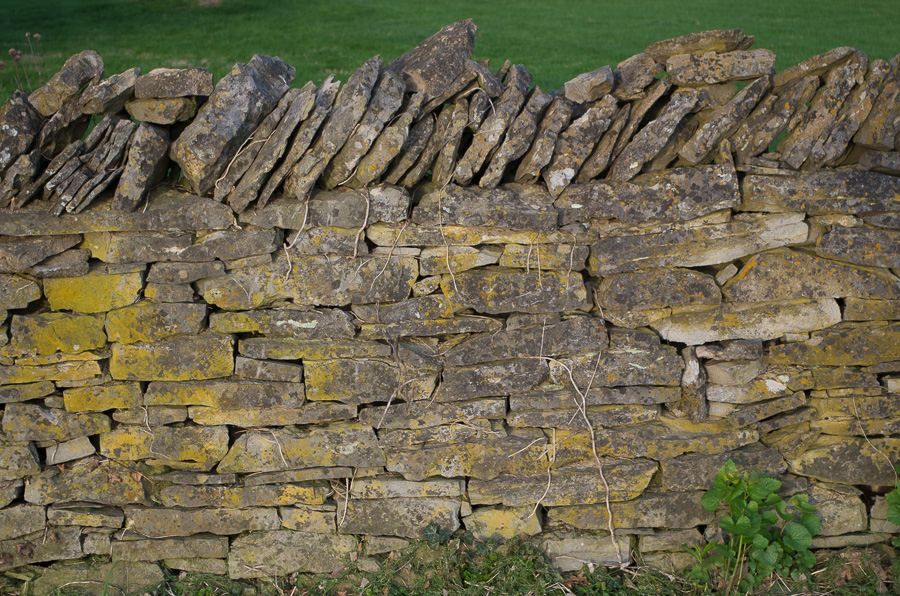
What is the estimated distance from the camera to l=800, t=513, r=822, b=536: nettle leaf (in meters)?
4.21

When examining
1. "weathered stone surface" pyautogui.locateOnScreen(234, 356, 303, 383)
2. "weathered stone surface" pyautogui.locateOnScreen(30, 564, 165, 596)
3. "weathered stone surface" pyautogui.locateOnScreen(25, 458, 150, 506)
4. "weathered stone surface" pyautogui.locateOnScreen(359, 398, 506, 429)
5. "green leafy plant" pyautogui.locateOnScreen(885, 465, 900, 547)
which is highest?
"weathered stone surface" pyautogui.locateOnScreen(234, 356, 303, 383)

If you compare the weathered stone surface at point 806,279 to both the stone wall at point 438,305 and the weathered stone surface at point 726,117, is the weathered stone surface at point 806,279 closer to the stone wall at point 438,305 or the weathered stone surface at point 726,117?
the stone wall at point 438,305

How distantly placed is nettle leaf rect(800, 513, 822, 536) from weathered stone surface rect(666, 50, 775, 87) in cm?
279

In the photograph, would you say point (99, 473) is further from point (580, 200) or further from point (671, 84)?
point (671, 84)

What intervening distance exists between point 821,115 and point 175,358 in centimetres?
413

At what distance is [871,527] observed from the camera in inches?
179

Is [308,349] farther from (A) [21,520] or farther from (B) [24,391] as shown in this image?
(A) [21,520]

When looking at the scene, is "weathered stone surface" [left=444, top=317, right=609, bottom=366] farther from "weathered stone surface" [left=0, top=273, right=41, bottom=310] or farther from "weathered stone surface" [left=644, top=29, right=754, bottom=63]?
"weathered stone surface" [left=0, top=273, right=41, bottom=310]

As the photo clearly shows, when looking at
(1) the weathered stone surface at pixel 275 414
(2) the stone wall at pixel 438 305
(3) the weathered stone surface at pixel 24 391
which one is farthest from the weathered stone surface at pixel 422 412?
(3) the weathered stone surface at pixel 24 391

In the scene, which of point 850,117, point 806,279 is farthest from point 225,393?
point 850,117

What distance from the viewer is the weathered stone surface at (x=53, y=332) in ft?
13.1

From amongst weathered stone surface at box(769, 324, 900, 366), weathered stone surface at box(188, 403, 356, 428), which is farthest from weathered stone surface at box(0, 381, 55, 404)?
weathered stone surface at box(769, 324, 900, 366)

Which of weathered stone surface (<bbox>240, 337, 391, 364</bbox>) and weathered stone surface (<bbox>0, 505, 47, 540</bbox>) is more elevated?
weathered stone surface (<bbox>240, 337, 391, 364</bbox>)

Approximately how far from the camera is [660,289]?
13.3 ft
